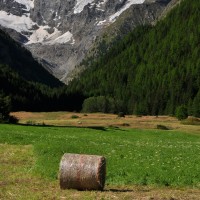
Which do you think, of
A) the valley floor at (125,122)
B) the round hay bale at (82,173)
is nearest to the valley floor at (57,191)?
the round hay bale at (82,173)

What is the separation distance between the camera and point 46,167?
82.2ft

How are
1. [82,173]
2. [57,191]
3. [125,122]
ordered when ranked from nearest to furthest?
[82,173], [57,191], [125,122]

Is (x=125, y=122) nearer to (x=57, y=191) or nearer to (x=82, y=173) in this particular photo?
(x=57, y=191)

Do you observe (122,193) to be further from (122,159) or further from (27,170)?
(122,159)

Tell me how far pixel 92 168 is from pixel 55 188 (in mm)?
2321

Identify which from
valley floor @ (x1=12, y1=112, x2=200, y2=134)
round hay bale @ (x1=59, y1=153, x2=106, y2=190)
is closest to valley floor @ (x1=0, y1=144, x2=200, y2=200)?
round hay bale @ (x1=59, y1=153, x2=106, y2=190)

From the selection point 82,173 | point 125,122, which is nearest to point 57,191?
point 82,173

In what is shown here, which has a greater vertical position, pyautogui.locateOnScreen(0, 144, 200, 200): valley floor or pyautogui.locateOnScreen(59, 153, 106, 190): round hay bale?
pyautogui.locateOnScreen(59, 153, 106, 190): round hay bale

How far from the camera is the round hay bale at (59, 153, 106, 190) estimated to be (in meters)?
18.9

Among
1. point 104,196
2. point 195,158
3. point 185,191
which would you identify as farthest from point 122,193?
point 195,158

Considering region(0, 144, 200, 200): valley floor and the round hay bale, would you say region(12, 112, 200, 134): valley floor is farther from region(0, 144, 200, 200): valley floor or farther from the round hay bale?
the round hay bale

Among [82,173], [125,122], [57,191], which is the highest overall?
[82,173]

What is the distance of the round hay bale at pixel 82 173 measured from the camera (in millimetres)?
18891

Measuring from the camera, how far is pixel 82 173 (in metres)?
18.9
